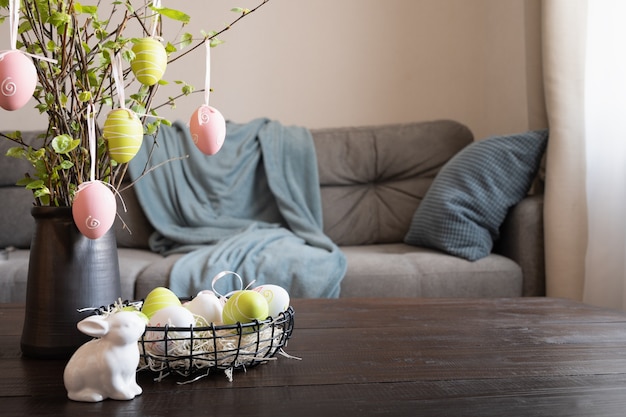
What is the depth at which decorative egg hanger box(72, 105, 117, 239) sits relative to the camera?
82 centimetres

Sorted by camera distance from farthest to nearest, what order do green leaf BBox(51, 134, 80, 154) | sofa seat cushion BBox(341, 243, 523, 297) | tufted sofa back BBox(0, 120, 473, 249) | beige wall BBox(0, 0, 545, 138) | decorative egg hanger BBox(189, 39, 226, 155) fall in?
beige wall BBox(0, 0, 545, 138) < tufted sofa back BBox(0, 120, 473, 249) < sofa seat cushion BBox(341, 243, 523, 297) < decorative egg hanger BBox(189, 39, 226, 155) < green leaf BBox(51, 134, 80, 154)

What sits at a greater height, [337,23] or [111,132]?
[337,23]

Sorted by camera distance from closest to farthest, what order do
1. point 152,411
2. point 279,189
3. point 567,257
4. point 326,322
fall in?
1. point 152,411
2. point 326,322
3. point 567,257
4. point 279,189

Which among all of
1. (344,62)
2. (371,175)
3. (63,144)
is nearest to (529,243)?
(371,175)

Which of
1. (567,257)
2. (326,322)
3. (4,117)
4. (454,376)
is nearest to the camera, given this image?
(454,376)

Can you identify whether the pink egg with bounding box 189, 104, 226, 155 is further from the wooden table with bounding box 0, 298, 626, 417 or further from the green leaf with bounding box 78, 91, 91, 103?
the wooden table with bounding box 0, 298, 626, 417

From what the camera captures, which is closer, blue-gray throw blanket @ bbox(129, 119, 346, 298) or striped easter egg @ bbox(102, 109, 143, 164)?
striped easter egg @ bbox(102, 109, 143, 164)

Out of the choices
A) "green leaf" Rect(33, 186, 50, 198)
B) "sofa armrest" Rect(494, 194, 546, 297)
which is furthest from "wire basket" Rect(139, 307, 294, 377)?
"sofa armrest" Rect(494, 194, 546, 297)

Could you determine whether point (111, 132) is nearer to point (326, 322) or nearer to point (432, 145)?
point (326, 322)

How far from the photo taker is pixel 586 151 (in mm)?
2281

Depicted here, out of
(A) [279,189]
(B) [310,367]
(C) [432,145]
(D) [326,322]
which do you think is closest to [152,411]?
(B) [310,367]

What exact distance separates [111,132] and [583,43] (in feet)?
6.28

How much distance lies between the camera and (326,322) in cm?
115

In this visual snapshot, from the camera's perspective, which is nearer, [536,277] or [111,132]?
[111,132]
